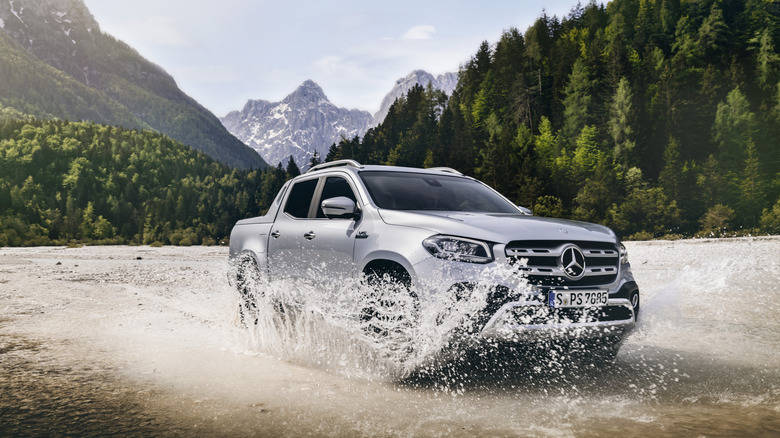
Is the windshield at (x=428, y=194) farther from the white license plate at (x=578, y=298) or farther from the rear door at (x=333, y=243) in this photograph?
the white license plate at (x=578, y=298)

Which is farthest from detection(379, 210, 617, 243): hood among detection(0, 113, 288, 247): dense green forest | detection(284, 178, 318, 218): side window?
detection(0, 113, 288, 247): dense green forest

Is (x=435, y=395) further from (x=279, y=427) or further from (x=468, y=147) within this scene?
(x=468, y=147)

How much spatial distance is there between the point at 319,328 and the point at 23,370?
2.46 meters

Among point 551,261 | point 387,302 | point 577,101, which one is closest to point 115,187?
point 577,101

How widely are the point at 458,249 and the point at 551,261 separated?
2.17 ft

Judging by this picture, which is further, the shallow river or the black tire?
the black tire

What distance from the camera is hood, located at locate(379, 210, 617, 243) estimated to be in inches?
165

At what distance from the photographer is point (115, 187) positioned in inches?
4862

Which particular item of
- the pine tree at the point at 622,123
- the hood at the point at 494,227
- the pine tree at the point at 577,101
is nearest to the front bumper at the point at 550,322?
the hood at the point at 494,227

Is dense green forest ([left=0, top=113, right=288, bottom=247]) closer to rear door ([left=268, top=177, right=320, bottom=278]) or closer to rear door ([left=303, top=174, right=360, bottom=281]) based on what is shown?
rear door ([left=268, top=177, right=320, bottom=278])

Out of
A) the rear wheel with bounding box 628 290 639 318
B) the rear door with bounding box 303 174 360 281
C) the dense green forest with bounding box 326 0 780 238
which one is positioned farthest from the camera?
the dense green forest with bounding box 326 0 780 238

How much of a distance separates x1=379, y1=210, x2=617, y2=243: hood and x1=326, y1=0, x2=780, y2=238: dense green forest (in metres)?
52.9

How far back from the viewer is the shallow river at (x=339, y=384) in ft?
11.6

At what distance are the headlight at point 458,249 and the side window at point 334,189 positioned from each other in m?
1.63
